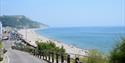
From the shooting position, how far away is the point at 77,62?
18.8m

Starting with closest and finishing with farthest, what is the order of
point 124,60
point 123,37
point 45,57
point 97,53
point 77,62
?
1. point 124,60
2. point 123,37
3. point 77,62
4. point 97,53
5. point 45,57

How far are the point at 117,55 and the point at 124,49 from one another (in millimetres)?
370

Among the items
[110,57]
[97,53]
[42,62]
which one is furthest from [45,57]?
[110,57]

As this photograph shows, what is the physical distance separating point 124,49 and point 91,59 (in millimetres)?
7213

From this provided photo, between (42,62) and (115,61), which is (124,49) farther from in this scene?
(42,62)

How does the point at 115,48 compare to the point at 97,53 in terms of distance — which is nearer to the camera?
the point at 115,48

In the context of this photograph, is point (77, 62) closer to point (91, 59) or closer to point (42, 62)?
point (91, 59)

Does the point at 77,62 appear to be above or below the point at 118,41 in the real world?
below

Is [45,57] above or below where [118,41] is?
below

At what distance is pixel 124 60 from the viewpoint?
13094mm

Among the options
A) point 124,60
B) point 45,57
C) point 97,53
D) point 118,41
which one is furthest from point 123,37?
point 45,57

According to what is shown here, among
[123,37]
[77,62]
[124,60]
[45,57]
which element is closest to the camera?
[124,60]

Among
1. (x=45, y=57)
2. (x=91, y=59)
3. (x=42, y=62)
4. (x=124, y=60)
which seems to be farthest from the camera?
(x=45, y=57)

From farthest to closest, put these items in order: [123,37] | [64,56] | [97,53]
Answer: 1. [64,56]
2. [97,53]
3. [123,37]
